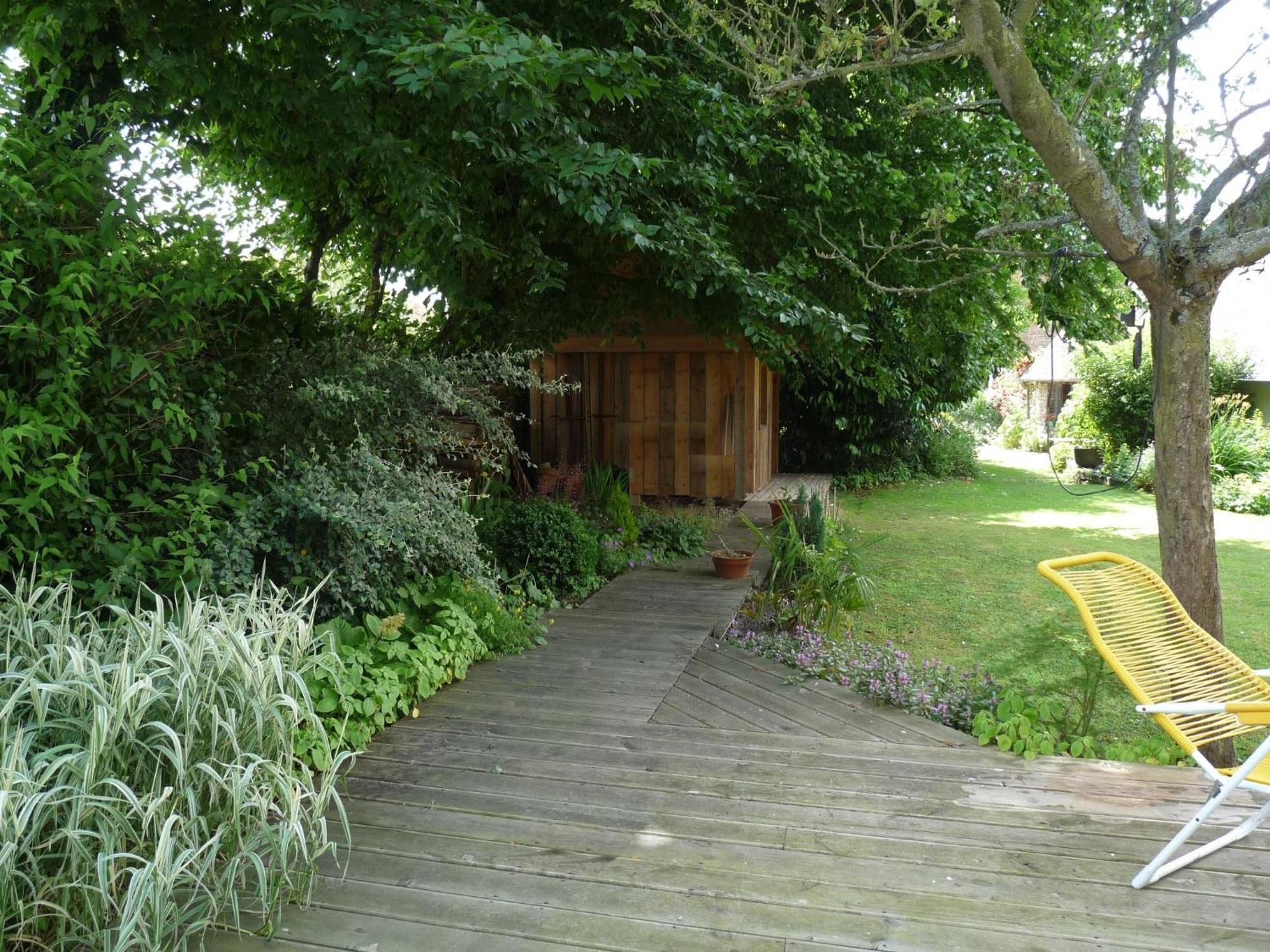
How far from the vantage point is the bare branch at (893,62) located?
3756 mm

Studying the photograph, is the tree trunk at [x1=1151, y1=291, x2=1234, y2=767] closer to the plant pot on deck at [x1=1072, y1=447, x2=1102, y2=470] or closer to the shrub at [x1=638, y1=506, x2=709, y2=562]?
the shrub at [x1=638, y1=506, x2=709, y2=562]

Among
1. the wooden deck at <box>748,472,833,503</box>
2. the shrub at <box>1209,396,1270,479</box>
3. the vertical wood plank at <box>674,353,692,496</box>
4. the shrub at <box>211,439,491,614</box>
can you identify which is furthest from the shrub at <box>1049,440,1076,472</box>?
the shrub at <box>211,439,491,614</box>

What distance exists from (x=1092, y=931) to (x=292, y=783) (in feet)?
7.37

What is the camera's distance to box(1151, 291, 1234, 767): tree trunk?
3939mm

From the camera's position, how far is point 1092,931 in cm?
237

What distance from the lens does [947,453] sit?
1662 centimetres

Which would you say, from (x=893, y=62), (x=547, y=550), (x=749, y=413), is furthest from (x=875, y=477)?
(x=893, y=62)

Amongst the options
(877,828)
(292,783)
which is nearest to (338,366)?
(292,783)

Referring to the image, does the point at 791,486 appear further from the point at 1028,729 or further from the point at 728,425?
the point at 1028,729

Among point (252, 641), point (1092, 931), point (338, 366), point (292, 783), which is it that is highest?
point (338, 366)

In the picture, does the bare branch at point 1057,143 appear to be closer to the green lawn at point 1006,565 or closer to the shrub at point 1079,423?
the green lawn at point 1006,565

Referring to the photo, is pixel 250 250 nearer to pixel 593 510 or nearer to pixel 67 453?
pixel 67 453

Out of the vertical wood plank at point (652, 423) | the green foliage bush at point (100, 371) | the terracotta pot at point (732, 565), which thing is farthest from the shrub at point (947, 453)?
the green foliage bush at point (100, 371)

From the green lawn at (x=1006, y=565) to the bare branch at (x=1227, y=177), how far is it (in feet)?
6.38
